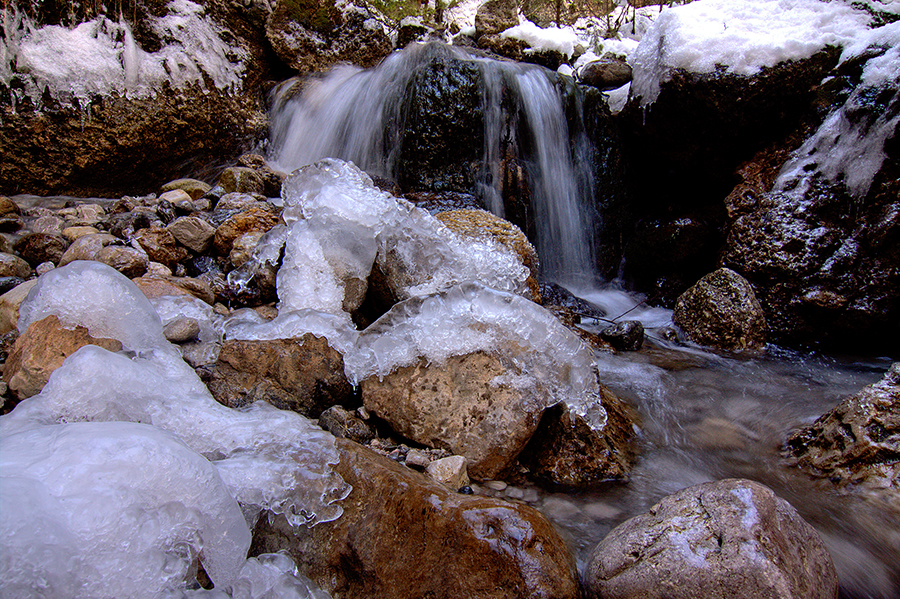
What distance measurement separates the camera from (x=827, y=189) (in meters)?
4.24

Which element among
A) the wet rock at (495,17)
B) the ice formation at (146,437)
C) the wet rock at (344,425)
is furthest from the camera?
the wet rock at (495,17)

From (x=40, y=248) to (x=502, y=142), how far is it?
488cm

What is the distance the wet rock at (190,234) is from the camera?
12.1ft

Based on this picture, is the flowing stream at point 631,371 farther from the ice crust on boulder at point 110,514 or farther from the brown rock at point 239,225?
the brown rock at point 239,225

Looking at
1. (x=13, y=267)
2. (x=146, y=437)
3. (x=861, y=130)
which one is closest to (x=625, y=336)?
(x=861, y=130)

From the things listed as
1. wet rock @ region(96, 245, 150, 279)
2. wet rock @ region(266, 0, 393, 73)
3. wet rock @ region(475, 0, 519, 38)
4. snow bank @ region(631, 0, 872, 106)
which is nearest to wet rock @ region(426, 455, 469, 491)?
wet rock @ region(96, 245, 150, 279)

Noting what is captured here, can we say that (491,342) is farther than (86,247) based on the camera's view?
No

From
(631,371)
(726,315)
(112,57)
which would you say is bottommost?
(631,371)

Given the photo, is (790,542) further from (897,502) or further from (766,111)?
(766,111)

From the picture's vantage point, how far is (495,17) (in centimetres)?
973

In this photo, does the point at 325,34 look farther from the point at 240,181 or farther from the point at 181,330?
the point at 181,330

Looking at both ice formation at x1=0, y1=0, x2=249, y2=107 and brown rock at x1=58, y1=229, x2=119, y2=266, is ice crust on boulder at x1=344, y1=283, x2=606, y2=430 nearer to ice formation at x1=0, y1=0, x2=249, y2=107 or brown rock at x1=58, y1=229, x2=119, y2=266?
brown rock at x1=58, y1=229, x2=119, y2=266

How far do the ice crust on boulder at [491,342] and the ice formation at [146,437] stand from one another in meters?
0.49

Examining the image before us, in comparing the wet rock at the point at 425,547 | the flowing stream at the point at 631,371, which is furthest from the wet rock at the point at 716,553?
the flowing stream at the point at 631,371
